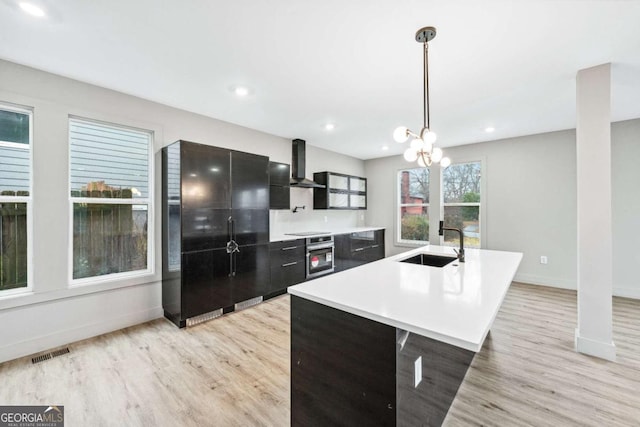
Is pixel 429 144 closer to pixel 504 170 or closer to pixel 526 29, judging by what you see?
pixel 526 29

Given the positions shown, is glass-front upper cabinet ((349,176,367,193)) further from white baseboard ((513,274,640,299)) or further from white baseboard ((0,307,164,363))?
white baseboard ((0,307,164,363))

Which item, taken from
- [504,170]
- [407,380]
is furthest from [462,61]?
[504,170]

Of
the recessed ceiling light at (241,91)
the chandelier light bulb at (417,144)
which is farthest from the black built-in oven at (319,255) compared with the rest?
the chandelier light bulb at (417,144)

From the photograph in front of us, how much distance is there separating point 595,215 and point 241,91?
3620mm

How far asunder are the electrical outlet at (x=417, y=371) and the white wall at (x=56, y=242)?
123 inches

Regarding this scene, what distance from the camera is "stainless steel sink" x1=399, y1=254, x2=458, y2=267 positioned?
8.82 ft

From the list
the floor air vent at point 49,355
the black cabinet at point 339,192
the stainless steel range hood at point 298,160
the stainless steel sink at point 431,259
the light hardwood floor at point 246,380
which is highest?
the stainless steel range hood at point 298,160

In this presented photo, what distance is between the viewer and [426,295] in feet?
4.81

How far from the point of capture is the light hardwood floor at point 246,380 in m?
1.72

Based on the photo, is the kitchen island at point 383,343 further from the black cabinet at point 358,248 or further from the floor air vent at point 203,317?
the black cabinet at point 358,248

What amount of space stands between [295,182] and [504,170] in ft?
12.4

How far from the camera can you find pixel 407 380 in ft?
4.06

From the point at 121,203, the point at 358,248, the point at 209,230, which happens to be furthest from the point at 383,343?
the point at 358,248

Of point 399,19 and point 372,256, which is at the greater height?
point 399,19
